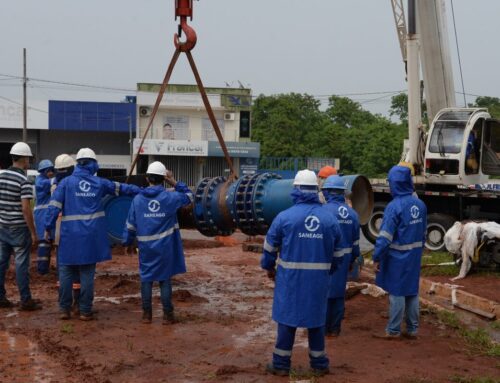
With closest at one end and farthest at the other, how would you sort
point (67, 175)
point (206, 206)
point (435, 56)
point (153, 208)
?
point (153, 208) → point (67, 175) → point (206, 206) → point (435, 56)

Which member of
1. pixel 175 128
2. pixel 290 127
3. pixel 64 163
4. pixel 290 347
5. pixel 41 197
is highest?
pixel 290 127

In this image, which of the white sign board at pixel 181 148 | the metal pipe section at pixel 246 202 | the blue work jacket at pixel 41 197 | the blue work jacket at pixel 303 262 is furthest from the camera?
the white sign board at pixel 181 148

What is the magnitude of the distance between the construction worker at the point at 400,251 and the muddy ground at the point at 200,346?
310mm

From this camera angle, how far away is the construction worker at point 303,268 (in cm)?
539

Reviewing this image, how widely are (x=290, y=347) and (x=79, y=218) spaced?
10.6 feet

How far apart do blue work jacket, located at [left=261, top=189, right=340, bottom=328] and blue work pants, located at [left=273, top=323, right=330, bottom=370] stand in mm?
102

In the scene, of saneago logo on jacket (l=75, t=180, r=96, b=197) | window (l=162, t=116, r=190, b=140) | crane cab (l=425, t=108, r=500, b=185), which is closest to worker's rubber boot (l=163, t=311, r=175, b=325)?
saneago logo on jacket (l=75, t=180, r=96, b=197)

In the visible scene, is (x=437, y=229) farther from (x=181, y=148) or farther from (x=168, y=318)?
(x=181, y=148)

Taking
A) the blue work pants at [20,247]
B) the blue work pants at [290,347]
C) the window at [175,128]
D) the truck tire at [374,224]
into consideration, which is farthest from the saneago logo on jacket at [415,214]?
the window at [175,128]

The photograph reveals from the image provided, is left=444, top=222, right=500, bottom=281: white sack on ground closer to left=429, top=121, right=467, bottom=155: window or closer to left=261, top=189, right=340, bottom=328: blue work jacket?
Answer: left=429, top=121, right=467, bottom=155: window

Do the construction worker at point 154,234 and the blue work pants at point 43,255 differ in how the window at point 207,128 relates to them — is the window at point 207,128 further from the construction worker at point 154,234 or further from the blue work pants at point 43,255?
the construction worker at point 154,234

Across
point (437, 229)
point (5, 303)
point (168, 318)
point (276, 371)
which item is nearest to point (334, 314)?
point (276, 371)

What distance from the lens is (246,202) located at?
8.33 metres

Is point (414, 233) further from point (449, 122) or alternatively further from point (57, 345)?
point (449, 122)
